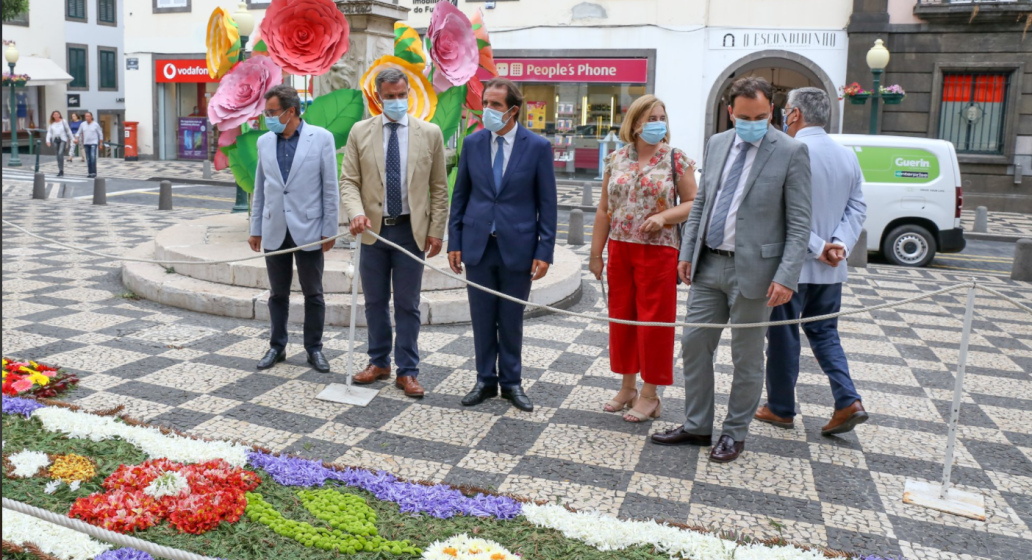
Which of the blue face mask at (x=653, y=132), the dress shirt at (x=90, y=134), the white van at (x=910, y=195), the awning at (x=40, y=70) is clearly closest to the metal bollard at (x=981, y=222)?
the white van at (x=910, y=195)

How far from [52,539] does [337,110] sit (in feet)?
18.8

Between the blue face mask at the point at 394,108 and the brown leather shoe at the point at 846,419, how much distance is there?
3017mm

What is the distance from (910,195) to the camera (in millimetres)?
11812

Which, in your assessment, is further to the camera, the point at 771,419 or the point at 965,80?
the point at 965,80

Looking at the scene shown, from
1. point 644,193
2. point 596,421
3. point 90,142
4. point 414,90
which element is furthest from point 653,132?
point 90,142

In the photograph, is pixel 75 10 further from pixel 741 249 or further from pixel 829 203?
pixel 741 249

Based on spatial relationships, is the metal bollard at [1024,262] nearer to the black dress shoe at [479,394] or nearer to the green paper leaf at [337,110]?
the green paper leaf at [337,110]

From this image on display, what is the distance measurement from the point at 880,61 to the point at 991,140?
6.04 meters

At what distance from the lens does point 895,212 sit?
38.9ft

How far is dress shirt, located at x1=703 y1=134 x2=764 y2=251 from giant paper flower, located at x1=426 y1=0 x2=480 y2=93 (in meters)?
4.51

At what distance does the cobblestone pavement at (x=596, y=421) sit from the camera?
3957 mm

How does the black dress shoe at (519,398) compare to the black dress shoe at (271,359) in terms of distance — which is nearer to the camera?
the black dress shoe at (519,398)

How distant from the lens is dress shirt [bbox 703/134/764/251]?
4.39 metres

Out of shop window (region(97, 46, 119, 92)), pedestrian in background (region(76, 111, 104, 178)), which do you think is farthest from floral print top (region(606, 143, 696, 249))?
shop window (region(97, 46, 119, 92))
